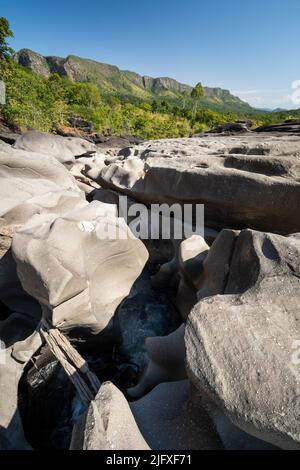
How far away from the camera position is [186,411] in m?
1.11

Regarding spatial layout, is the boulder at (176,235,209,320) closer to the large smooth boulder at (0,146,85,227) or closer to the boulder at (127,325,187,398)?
the boulder at (127,325,187,398)

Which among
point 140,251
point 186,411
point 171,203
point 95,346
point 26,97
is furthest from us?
point 26,97

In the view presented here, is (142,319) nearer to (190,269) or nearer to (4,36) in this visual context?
(190,269)

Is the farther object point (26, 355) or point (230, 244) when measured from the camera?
point (26, 355)

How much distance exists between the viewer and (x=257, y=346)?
0.91 meters

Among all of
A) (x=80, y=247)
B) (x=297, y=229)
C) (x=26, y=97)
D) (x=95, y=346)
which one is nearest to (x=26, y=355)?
(x=95, y=346)

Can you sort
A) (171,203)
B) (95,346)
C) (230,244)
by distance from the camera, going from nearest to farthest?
(230,244), (95,346), (171,203)

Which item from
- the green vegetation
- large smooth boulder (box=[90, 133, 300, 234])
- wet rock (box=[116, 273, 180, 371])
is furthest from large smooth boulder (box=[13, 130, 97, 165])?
the green vegetation

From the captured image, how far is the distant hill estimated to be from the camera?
6956 centimetres

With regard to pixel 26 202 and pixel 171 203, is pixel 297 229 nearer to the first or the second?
pixel 171 203

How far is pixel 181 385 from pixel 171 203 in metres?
1.58

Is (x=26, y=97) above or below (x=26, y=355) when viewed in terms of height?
above

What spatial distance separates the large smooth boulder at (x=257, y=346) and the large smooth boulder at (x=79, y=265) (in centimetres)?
95

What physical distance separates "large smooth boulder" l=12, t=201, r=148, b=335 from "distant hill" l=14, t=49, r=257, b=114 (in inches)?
2135
